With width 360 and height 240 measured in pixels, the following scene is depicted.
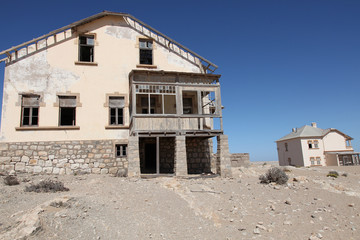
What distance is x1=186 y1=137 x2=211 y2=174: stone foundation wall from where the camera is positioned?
15523mm

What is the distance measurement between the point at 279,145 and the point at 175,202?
Answer: 129ft

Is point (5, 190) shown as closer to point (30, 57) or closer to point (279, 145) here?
point (30, 57)

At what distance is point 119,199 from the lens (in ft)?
25.7

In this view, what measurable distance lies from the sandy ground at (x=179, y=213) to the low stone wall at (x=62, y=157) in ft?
11.6

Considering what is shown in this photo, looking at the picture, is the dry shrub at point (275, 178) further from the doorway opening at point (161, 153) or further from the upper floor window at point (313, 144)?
the upper floor window at point (313, 144)

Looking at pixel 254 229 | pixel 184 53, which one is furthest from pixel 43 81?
pixel 254 229

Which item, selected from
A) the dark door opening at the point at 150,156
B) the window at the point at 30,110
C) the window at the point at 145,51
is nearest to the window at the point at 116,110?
the dark door opening at the point at 150,156

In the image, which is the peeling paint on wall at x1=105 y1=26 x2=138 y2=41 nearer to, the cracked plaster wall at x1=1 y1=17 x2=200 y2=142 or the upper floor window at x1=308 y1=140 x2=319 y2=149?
the cracked plaster wall at x1=1 y1=17 x2=200 y2=142

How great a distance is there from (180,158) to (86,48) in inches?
354

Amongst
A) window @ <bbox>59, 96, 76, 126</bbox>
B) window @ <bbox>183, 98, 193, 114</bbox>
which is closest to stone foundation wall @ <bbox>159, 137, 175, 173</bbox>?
window @ <bbox>183, 98, 193, 114</bbox>

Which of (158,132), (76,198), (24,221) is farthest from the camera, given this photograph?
(158,132)

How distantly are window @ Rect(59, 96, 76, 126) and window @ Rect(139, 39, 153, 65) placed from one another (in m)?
5.12

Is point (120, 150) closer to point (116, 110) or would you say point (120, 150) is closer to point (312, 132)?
point (116, 110)

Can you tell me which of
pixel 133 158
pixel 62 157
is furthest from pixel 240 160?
pixel 62 157
